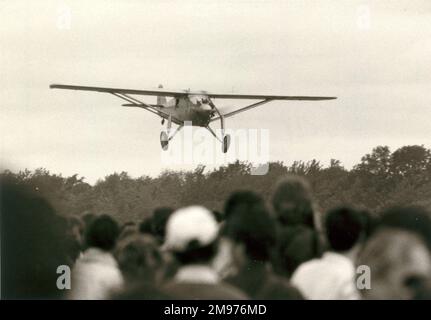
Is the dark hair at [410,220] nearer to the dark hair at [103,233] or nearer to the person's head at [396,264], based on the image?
the person's head at [396,264]

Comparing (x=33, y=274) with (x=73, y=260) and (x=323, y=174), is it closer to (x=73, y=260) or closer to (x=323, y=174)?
(x=73, y=260)

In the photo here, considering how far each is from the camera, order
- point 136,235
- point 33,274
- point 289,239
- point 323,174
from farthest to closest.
Answer: point 323,174, point 33,274, point 136,235, point 289,239

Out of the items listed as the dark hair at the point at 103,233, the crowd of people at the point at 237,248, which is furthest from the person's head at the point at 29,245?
the dark hair at the point at 103,233

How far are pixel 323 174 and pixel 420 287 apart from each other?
2.42 metres

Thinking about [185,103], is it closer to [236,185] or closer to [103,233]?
[236,185]

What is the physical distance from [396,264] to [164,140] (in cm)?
354

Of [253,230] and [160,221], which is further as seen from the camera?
[160,221]

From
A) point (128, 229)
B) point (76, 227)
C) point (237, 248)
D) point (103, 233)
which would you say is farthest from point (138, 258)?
point (76, 227)

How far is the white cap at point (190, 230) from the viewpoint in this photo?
798 cm

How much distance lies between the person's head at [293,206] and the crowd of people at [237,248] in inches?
0.5

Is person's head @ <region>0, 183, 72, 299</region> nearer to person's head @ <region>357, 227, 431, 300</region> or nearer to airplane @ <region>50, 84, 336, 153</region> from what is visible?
airplane @ <region>50, 84, 336, 153</region>

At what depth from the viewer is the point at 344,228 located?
9.30 m

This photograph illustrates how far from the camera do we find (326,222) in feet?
31.1
